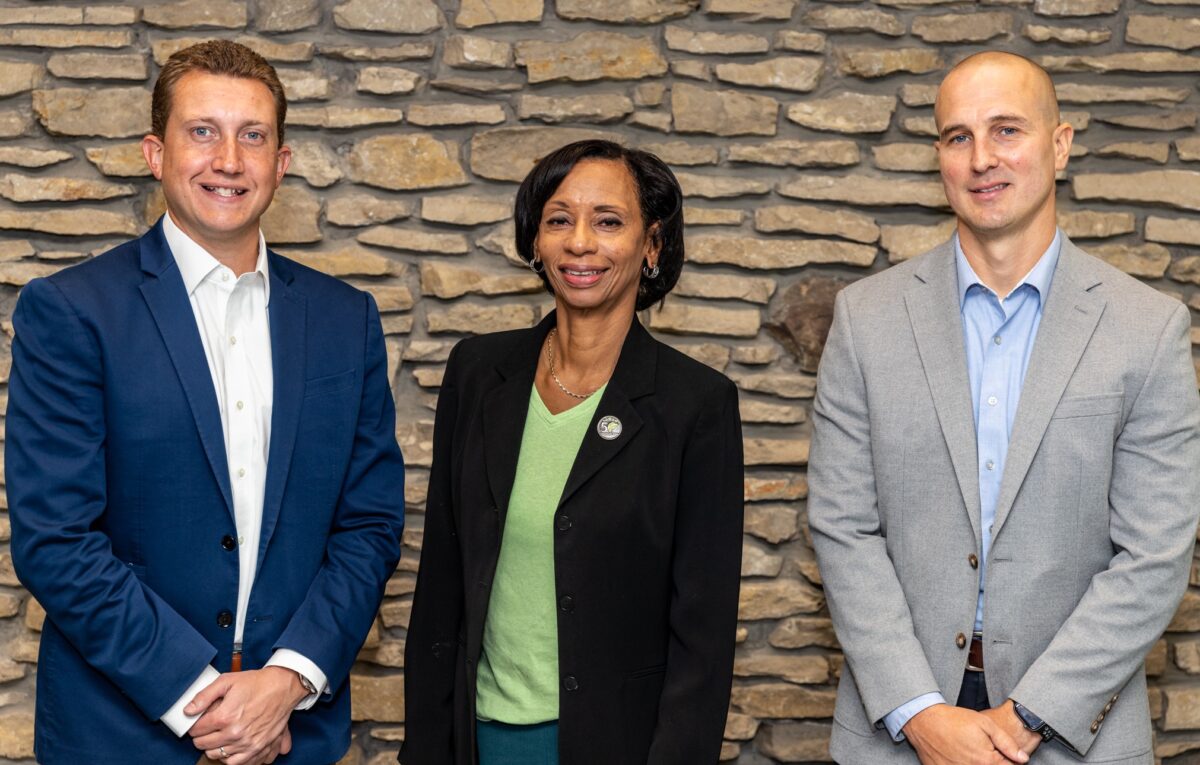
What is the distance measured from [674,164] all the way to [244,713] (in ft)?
5.40

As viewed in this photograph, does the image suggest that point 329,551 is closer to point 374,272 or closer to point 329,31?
point 374,272

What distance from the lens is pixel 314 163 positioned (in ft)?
9.61

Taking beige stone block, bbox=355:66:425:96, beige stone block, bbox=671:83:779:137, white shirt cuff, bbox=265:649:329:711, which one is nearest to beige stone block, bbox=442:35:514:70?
beige stone block, bbox=355:66:425:96

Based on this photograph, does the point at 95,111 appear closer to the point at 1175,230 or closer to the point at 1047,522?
the point at 1047,522

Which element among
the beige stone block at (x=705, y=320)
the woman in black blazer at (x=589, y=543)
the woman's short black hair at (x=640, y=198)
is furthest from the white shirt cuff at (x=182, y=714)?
the beige stone block at (x=705, y=320)

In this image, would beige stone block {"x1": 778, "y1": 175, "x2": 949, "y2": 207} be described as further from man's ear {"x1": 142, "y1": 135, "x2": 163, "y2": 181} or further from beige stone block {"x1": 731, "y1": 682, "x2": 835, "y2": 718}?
man's ear {"x1": 142, "y1": 135, "x2": 163, "y2": 181}

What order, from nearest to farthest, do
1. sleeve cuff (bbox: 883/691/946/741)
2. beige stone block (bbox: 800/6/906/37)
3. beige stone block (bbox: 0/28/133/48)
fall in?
sleeve cuff (bbox: 883/691/946/741) → beige stone block (bbox: 0/28/133/48) → beige stone block (bbox: 800/6/906/37)

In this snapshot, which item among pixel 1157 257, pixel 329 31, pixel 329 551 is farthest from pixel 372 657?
pixel 1157 257

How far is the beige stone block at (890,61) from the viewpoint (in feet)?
9.72

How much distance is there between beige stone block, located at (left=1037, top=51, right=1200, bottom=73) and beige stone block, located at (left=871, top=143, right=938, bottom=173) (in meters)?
0.34

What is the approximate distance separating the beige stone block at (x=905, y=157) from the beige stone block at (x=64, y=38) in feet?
5.85

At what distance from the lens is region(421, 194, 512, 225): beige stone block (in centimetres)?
295

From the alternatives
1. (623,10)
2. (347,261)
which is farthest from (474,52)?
(347,261)

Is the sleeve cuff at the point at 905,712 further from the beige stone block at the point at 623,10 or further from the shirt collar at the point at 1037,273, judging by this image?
the beige stone block at the point at 623,10
